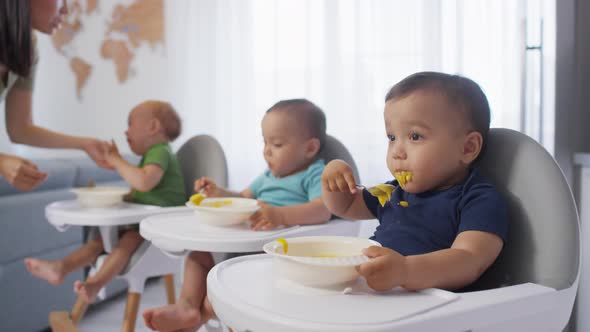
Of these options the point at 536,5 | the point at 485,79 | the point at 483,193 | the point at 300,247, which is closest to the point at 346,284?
the point at 300,247

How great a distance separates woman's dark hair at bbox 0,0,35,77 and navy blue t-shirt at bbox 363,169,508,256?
1.21 m

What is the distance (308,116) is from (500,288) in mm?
751

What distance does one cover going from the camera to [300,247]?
695 mm

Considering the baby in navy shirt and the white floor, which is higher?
the baby in navy shirt

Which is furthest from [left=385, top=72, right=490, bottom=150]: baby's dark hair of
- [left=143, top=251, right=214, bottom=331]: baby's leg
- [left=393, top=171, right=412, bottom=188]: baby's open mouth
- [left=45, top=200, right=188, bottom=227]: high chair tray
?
[left=45, top=200, right=188, bottom=227]: high chair tray

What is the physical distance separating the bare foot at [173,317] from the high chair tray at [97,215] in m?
0.31

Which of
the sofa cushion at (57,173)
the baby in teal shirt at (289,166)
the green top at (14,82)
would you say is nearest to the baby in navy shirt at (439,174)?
the baby in teal shirt at (289,166)

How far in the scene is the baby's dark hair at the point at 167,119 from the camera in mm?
1668

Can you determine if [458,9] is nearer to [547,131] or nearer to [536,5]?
[536,5]

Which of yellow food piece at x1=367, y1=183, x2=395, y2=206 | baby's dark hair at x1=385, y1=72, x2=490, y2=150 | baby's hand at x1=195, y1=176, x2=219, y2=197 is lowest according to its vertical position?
baby's hand at x1=195, y1=176, x2=219, y2=197

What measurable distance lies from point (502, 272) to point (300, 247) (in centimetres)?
Result: 31

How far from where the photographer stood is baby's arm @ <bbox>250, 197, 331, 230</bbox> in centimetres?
103

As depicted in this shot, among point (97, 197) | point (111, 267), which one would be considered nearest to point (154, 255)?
point (111, 267)

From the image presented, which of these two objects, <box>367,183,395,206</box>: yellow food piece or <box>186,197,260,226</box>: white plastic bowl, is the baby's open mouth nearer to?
<box>367,183,395,206</box>: yellow food piece
